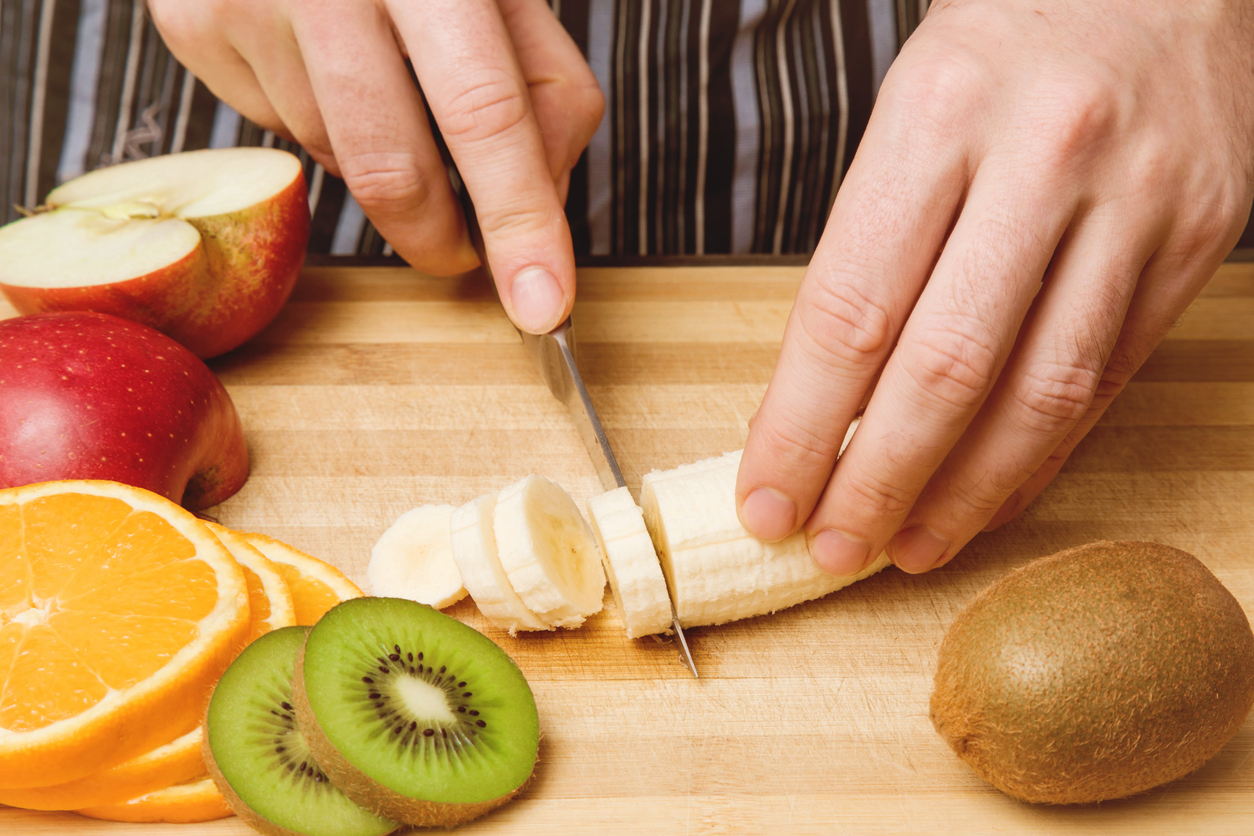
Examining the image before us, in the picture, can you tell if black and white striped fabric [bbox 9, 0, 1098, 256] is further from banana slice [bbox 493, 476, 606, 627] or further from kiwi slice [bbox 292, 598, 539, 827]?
kiwi slice [bbox 292, 598, 539, 827]

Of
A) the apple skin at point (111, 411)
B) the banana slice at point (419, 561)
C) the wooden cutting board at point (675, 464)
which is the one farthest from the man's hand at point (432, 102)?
the apple skin at point (111, 411)

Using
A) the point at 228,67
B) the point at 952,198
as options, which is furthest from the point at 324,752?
the point at 228,67

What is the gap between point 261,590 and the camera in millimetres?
1327

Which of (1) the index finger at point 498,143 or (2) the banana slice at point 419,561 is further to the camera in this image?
(1) the index finger at point 498,143

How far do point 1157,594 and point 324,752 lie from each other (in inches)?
39.4

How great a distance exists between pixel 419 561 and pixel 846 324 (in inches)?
31.1

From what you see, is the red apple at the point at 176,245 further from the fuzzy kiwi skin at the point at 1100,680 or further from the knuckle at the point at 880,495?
the fuzzy kiwi skin at the point at 1100,680

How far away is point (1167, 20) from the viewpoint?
128 centimetres

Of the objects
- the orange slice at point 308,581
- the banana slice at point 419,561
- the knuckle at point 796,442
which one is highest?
the knuckle at point 796,442

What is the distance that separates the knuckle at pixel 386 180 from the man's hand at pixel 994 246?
0.91 meters

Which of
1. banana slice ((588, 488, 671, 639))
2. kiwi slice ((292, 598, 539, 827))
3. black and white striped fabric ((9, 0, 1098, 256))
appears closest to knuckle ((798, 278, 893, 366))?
banana slice ((588, 488, 671, 639))

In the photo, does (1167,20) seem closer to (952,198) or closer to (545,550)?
(952,198)

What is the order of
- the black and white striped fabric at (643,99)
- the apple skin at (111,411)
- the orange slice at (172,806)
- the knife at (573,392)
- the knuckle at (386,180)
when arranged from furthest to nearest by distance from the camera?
the black and white striped fabric at (643,99), the knuckle at (386,180), the knife at (573,392), the apple skin at (111,411), the orange slice at (172,806)

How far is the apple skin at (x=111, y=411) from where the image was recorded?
4.66 ft
